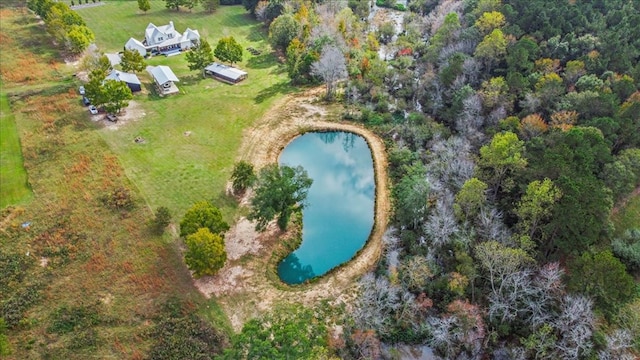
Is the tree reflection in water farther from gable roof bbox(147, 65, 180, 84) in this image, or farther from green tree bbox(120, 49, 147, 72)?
green tree bbox(120, 49, 147, 72)

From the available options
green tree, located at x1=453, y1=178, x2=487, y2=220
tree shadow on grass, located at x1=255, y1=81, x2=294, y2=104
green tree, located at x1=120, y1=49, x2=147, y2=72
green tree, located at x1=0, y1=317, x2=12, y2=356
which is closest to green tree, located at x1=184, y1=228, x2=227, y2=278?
green tree, located at x1=0, y1=317, x2=12, y2=356

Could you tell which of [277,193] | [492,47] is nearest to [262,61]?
[492,47]

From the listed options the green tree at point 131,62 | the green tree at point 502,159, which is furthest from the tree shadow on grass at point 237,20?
the green tree at point 502,159

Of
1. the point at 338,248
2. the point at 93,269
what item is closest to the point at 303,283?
the point at 338,248

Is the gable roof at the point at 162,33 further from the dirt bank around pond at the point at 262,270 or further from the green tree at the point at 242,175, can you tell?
the green tree at the point at 242,175

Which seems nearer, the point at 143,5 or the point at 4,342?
the point at 4,342

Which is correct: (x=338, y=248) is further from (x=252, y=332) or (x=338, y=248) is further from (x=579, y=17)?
(x=579, y=17)

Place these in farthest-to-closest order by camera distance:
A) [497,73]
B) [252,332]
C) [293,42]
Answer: [293,42], [497,73], [252,332]

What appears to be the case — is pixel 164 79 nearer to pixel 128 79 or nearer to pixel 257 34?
pixel 128 79
